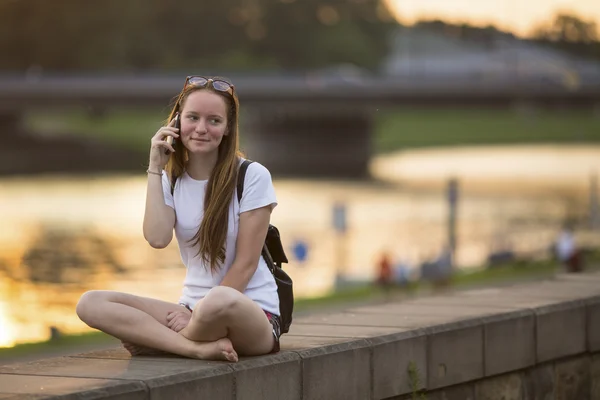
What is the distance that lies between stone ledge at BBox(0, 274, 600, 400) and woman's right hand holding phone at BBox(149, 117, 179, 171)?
0.75 metres

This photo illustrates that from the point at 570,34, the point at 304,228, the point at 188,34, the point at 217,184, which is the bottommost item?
the point at 304,228

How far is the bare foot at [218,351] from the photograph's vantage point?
5086 millimetres

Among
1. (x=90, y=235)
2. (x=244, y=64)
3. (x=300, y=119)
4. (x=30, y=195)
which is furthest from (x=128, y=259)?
(x=244, y=64)

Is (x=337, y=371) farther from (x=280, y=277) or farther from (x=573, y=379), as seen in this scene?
(x=573, y=379)

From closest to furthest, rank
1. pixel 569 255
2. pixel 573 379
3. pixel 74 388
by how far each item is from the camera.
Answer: pixel 74 388 → pixel 573 379 → pixel 569 255

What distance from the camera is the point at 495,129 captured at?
99.9 metres

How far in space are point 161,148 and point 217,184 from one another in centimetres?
27

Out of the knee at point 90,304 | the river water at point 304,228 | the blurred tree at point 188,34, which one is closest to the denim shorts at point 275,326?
the knee at point 90,304

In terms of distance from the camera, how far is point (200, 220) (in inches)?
212

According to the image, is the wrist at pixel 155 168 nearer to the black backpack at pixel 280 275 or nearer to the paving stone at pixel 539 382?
the black backpack at pixel 280 275

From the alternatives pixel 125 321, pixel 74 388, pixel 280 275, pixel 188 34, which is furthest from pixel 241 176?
pixel 188 34

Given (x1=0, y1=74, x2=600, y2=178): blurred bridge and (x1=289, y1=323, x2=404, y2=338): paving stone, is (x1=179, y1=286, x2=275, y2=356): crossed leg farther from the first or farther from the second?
(x1=0, y1=74, x2=600, y2=178): blurred bridge

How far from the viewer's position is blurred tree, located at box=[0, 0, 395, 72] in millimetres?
84688

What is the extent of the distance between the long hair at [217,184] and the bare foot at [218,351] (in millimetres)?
359
